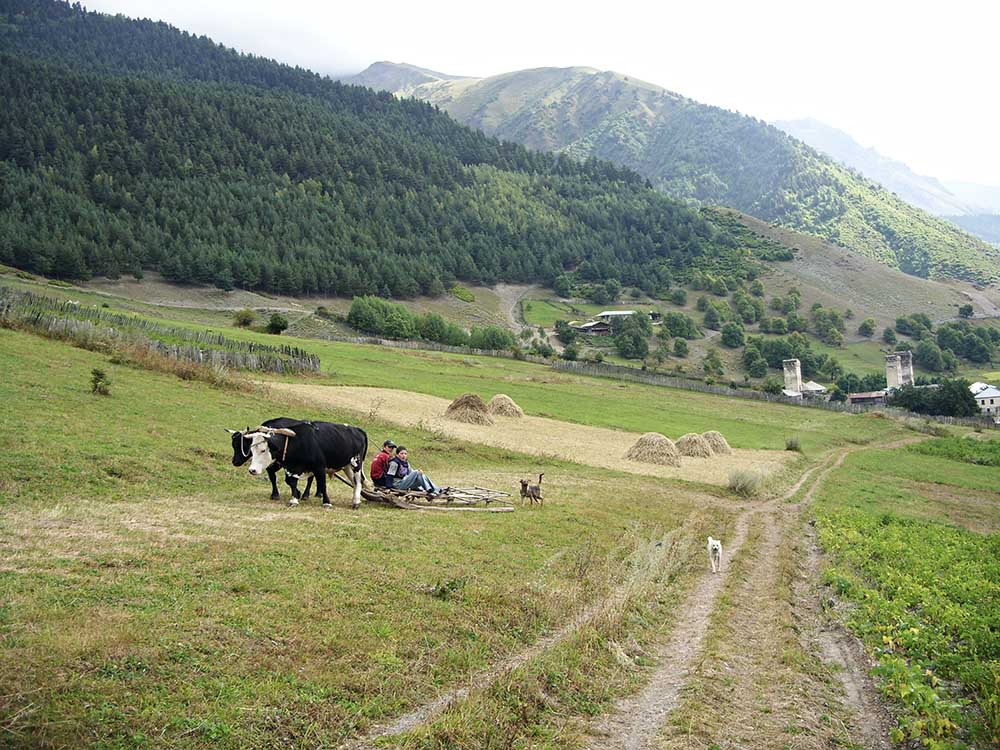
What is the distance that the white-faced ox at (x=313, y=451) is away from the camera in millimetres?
17125

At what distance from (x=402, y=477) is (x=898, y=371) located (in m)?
139

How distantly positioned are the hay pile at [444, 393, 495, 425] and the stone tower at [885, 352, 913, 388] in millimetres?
117030

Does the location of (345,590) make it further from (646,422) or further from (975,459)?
(975,459)

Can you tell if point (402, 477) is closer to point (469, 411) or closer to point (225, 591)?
point (225, 591)

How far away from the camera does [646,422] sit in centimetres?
5859

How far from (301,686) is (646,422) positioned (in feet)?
172

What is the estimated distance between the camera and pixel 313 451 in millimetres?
17781

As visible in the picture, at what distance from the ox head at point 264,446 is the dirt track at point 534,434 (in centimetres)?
1863

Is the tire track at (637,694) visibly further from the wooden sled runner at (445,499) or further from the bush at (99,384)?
the bush at (99,384)

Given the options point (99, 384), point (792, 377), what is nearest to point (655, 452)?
point (99, 384)

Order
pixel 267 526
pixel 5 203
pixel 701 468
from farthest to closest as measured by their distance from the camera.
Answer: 1. pixel 5 203
2. pixel 701 468
3. pixel 267 526

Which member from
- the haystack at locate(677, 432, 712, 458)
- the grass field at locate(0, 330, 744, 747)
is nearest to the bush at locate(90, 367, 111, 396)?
the grass field at locate(0, 330, 744, 747)

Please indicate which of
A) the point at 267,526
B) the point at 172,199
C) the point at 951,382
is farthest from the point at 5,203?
the point at 951,382

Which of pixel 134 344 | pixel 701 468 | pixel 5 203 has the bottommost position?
pixel 701 468
